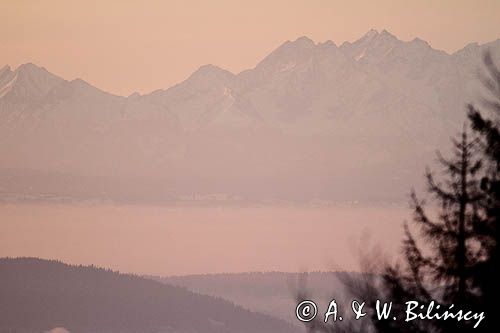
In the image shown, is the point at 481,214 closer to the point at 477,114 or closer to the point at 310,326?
the point at 477,114

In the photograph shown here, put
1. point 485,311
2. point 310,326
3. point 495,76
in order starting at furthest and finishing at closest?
point 310,326, point 495,76, point 485,311

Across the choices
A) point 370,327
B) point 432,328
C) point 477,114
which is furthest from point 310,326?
point 477,114

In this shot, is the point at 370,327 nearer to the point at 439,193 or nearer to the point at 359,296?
the point at 359,296

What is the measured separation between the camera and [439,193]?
18.0 metres

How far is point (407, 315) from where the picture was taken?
17.0 m

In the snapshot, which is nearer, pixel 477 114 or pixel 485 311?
pixel 485 311

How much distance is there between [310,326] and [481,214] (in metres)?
2.84

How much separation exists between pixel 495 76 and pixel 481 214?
169 cm

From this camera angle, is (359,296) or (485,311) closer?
(485,311)

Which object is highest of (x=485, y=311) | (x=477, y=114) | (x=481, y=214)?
(x=477, y=114)

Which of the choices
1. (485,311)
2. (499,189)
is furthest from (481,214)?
(485,311)

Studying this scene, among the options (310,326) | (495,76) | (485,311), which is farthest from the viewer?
(310,326)

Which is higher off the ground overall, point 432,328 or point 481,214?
point 481,214

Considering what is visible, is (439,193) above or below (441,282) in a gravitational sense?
above
